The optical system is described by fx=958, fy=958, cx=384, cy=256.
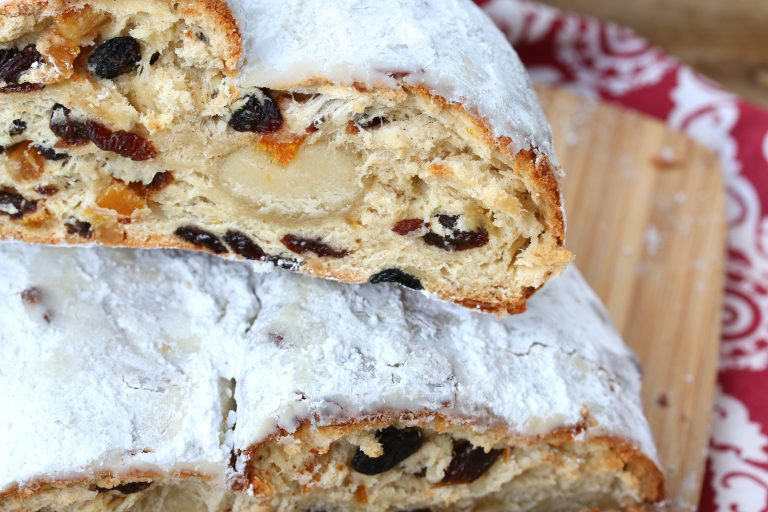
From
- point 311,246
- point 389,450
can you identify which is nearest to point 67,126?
point 311,246

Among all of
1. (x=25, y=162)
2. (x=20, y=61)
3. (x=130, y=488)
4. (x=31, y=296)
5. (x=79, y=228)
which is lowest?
(x=130, y=488)

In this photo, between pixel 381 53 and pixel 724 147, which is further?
pixel 724 147

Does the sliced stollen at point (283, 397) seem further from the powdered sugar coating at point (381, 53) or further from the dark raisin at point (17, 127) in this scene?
the powdered sugar coating at point (381, 53)

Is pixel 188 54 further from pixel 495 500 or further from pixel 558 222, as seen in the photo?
pixel 495 500

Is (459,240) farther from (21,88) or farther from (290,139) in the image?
(21,88)

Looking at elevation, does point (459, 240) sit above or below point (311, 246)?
above

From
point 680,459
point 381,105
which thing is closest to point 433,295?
point 381,105
